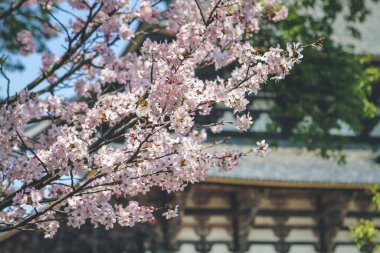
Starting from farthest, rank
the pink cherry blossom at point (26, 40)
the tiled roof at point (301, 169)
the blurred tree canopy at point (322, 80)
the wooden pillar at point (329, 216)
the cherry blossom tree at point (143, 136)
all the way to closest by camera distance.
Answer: the wooden pillar at point (329, 216) → the tiled roof at point (301, 169) → the blurred tree canopy at point (322, 80) → the pink cherry blossom at point (26, 40) → the cherry blossom tree at point (143, 136)

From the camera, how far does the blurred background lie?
10.2 metres

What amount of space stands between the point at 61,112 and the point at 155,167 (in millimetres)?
2255

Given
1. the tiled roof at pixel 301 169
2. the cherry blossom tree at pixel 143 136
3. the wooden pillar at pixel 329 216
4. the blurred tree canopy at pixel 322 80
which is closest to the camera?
the cherry blossom tree at pixel 143 136

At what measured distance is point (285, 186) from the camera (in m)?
12.1

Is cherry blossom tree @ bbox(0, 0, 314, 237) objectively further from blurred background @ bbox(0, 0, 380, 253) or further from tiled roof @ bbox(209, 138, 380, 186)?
tiled roof @ bbox(209, 138, 380, 186)

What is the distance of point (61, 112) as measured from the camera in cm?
696

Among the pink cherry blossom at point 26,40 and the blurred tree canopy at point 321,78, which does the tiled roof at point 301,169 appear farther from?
the pink cherry blossom at point 26,40

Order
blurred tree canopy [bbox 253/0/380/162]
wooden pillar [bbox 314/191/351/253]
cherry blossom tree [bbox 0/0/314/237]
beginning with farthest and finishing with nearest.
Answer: wooden pillar [bbox 314/191/351/253] < blurred tree canopy [bbox 253/0/380/162] < cherry blossom tree [bbox 0/0/314/237]

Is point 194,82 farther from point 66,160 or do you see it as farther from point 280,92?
point 280,92

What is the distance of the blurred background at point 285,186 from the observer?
10188 mm

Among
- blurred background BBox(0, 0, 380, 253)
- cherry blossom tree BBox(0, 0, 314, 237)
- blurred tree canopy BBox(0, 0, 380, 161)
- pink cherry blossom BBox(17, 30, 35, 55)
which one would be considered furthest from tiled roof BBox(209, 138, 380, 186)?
cherry blossom tree BBox(0, 0, 314, 237)

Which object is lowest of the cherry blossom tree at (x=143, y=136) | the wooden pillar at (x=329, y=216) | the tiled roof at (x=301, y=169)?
the cherry blossom tree at (x=143, y=136)

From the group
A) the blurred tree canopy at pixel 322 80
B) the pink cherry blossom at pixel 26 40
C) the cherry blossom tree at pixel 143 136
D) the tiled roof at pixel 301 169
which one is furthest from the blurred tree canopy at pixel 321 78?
the cherry blossom tree at pixel 143 136

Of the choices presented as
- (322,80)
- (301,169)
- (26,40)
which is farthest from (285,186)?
(26,40)
